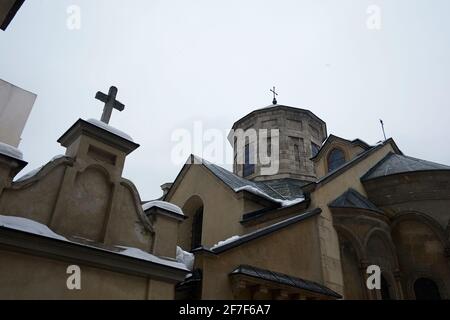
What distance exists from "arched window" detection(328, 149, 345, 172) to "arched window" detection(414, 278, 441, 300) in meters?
6.96

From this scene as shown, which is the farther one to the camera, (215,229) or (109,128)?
(215,229)

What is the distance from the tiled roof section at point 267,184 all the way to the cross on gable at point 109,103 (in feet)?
22.7

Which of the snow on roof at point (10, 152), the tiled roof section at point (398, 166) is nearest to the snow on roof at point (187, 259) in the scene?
the snow on roof at point (10, 152)

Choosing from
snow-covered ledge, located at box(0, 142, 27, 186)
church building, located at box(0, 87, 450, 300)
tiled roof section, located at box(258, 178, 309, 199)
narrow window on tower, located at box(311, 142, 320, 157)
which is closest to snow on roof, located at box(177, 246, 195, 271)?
church building, located at box(0, 87, 450, 300)

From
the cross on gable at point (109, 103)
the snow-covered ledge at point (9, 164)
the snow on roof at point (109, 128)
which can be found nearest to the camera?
the snow-covered ledge at point (9, 164)

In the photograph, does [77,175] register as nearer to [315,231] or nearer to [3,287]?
[3,287]

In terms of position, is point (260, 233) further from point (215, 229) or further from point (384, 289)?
point (384, 289)

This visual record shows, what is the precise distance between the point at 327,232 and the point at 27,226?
A: 333 inches

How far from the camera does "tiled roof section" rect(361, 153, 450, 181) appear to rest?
1389cm

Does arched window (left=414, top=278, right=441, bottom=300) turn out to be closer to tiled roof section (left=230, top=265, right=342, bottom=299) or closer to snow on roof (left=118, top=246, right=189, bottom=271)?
tiled roof section (left=230, top=265, right=342, bottom=299)

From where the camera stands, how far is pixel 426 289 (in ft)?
39.7

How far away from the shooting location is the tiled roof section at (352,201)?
1185 centimetres

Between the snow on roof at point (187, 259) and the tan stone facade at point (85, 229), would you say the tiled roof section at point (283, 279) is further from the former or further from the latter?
the tan stone facade at point (85, 229)

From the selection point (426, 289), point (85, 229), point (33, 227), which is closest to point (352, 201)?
point (426, 289)
